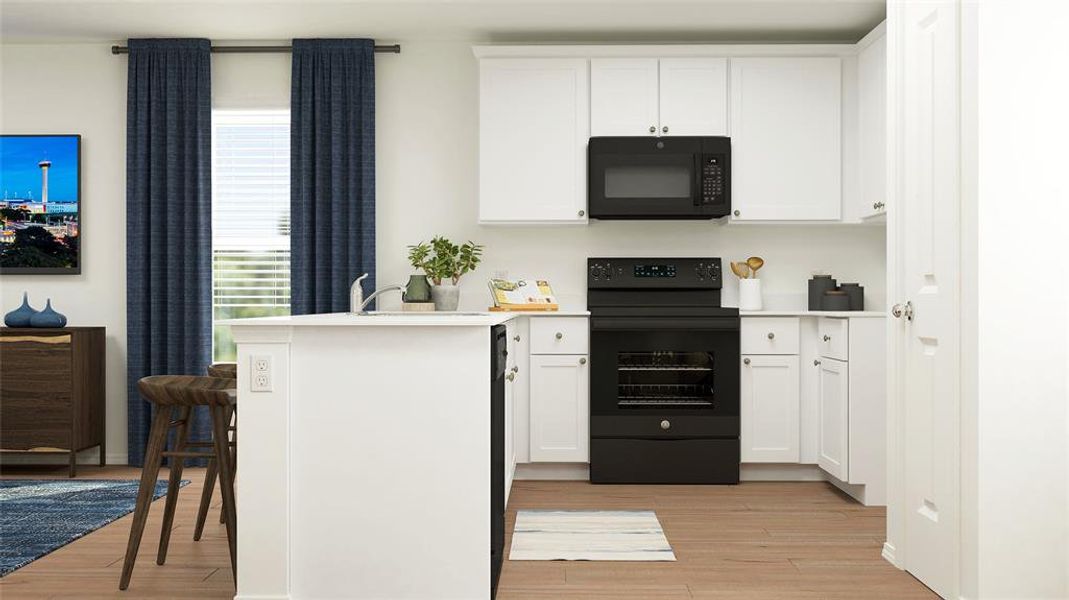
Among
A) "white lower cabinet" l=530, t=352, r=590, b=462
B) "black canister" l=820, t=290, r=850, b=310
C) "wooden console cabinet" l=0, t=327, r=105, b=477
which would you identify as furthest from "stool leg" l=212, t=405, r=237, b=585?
"black canister" l=820, t=290, r=850, b=310

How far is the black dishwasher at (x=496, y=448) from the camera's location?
2.51 meters

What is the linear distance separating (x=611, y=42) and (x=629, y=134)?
61 centimetres

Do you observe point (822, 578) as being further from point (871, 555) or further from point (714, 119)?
point (714, 119)

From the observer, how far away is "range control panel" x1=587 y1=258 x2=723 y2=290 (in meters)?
4.70

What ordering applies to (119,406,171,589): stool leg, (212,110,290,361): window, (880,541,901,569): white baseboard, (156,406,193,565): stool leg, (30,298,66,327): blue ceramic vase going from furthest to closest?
(212,110,290,361): window → (30,298,66,327): blue ceramic vase → (880,541,901,569): white baseboard → (156,406,193,565): stool leg → (119,406,171,589): stool leg

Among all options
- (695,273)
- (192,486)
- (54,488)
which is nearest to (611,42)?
Result: (695,273)

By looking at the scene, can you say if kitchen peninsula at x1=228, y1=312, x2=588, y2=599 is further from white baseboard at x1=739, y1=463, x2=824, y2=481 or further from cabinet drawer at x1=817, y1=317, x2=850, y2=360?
white baseboard at x1=739, y1=463, x2=824, y2=481

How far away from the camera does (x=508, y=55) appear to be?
4.48 m

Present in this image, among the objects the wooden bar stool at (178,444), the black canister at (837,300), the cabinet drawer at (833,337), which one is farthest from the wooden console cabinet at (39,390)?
the black canister at (837,300)

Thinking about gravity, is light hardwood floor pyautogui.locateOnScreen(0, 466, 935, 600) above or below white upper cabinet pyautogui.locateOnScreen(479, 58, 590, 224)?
below

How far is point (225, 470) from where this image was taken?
2.67 meters

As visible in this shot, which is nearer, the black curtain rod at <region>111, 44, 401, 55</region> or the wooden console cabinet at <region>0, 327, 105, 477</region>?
the wooden console cabinet at <region>0, 327, 105, 477</region>

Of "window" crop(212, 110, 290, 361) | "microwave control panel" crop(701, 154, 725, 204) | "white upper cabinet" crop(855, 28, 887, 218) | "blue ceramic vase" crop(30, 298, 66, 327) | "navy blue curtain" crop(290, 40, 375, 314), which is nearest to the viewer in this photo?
"white upper cabinet" crop(855, 28, 887, 218)

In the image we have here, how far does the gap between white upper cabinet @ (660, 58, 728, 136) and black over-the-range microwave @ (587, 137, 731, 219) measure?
0.09m
